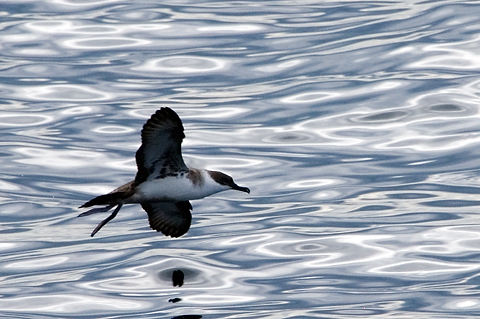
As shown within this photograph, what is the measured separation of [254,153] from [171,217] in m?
11.2

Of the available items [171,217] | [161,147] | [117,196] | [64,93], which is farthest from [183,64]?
[161,147]

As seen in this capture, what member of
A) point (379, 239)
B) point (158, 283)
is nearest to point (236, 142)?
point (379, 239)

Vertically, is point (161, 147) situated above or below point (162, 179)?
above

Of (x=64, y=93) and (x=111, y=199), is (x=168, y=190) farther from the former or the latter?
(x=64, y=93)

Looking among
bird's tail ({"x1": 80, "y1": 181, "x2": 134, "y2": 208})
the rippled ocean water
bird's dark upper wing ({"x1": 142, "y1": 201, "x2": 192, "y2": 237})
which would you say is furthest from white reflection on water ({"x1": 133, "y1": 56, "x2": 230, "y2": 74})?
bird's tail ({"x1": 80, "y1": 181, "x2": 134, "y2": 208})

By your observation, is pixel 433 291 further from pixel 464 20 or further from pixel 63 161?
Result: pixel 464 20

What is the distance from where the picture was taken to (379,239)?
62.6ft

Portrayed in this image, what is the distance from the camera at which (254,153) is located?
2341cm

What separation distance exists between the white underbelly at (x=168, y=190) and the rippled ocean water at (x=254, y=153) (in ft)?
15.4

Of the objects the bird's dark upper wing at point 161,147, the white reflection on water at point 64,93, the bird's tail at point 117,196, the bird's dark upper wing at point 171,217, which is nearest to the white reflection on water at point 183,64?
the white reflection on water at point 64,93

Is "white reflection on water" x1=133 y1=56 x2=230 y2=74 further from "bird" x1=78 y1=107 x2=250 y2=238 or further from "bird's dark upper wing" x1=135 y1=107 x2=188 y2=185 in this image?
"bird's dark upper wing" x1=135 y1=107 x2=188 y2=185

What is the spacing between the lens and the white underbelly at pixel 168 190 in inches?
440

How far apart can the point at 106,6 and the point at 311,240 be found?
43.7 feet

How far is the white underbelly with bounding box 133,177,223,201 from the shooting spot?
11164 mm
